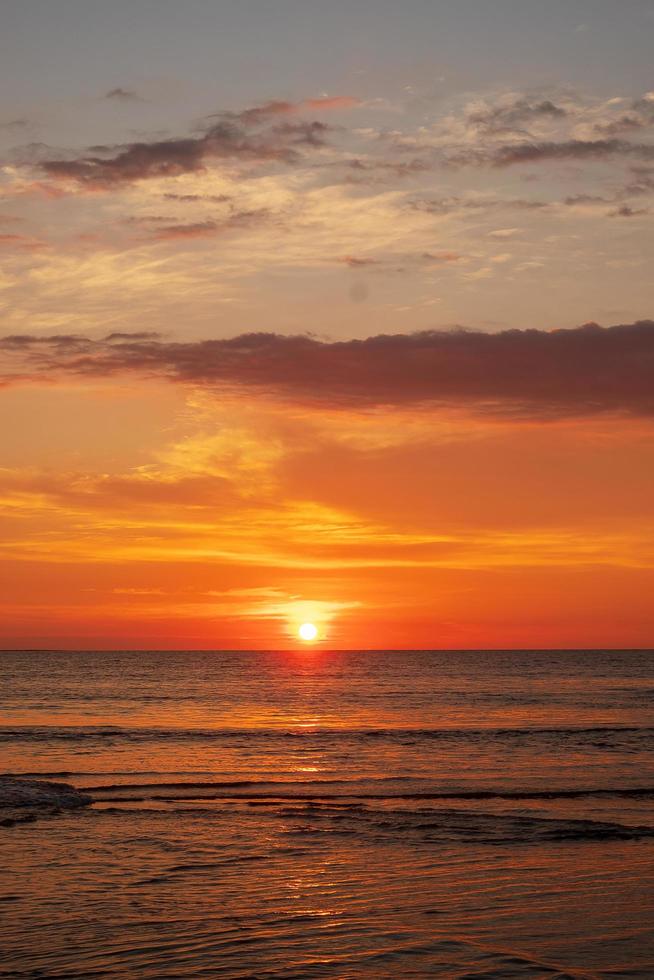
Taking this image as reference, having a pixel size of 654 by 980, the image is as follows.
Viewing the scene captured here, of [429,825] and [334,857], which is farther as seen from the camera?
[429,825]

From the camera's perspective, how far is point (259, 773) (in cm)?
3356

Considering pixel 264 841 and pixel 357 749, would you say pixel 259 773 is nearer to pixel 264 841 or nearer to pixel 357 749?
pixel 357 749

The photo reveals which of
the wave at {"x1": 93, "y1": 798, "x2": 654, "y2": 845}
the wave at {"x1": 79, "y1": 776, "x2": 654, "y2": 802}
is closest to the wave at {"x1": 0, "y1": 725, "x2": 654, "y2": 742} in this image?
the wave at {"x1": 79, "y1": 776, "x2": 654, "y2": 802}

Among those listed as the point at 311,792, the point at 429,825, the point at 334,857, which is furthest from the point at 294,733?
the point at 334,857

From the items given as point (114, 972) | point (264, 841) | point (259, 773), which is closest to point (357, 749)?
point (259, 773)

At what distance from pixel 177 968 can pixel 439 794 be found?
17110 mm

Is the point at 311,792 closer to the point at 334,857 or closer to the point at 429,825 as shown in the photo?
the point at 429,825

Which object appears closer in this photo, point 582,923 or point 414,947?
point 414,947

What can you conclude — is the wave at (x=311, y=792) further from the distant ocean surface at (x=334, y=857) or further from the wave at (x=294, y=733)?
the wave at (x=294, y=733)

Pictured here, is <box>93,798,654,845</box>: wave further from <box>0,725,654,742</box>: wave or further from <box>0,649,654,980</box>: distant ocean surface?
<box>0,725,654,742</box>: wave

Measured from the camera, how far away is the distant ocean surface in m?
13.4

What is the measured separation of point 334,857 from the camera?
1989 centimetres

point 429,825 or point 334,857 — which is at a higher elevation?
point 429,825

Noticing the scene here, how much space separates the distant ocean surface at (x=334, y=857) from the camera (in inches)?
528
